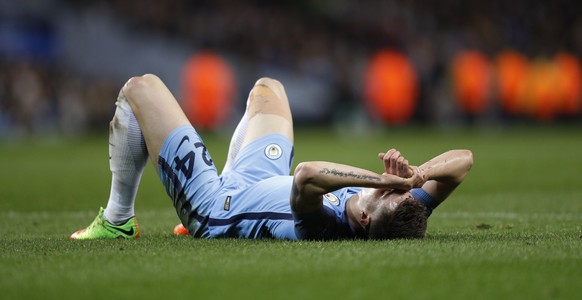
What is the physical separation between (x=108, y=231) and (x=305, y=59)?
2388 centimetres

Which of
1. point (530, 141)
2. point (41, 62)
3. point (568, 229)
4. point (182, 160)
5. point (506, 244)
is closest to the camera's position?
point (506, 244)

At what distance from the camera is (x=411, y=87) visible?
2827 cm

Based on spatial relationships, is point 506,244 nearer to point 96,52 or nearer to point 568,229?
point 568,229

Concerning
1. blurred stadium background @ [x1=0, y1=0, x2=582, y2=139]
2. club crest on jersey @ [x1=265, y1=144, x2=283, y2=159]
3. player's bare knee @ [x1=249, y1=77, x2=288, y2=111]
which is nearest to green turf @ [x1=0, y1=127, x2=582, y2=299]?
club crest on jersey @ [x1=265, y1=144, x2=283, y2=159]

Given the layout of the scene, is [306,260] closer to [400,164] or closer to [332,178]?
[332,178]

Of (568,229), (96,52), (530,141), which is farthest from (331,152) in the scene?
(96,52)

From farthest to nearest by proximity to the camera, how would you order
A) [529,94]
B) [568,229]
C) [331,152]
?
1. [529,94]
2. [331,152]
3. [568,229]

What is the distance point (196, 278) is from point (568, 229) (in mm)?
2973

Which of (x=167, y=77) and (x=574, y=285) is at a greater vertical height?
(x=574, y=285)

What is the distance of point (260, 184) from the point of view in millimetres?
5652

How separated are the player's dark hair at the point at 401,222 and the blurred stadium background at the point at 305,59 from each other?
20.5 m

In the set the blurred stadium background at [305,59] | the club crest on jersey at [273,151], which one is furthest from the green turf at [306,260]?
the blurred stadium background at [305,59]

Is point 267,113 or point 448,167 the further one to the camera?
point 267,113

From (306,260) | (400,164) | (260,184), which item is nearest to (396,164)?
(400,164)
